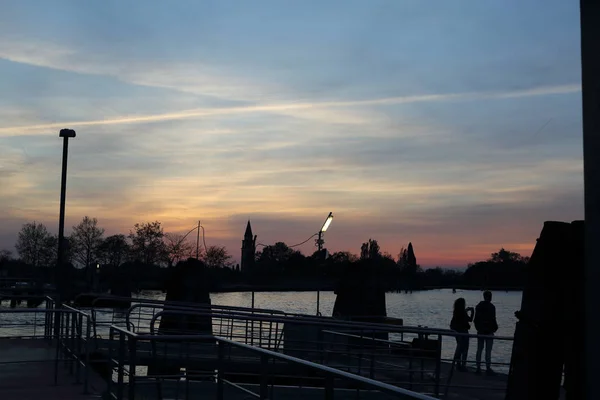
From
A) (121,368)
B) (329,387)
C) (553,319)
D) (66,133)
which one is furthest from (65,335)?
(66,133)

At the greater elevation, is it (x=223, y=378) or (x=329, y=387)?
(x=329, y=387)

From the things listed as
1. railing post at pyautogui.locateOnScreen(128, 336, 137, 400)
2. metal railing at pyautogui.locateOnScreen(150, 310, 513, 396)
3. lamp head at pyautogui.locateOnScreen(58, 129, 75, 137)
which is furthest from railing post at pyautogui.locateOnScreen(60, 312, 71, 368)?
lamp head at pyautogui.locateOnScreen(58, 129, 75, 137)

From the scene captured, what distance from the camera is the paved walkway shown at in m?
10.1

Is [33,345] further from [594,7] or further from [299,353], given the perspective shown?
[594,7]

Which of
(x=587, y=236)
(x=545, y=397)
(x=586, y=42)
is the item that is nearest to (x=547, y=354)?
(x=545, y=397)

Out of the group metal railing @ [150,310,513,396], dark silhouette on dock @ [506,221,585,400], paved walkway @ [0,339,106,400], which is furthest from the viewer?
metal railing @ [150,310,513,396]

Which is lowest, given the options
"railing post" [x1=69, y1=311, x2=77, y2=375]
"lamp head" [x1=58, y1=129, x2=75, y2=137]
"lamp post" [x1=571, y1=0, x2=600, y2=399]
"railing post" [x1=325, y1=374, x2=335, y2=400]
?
"railing post" [x1=69, y1=311, x2=77, y2=375]

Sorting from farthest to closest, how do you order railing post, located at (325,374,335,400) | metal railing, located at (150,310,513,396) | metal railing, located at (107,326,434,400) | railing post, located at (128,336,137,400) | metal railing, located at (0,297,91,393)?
metal railing, located at (150,310,513,396) → metal railing, located at (0,297,91,393) → railing post, located at (128,336,137,400) → railing post, located at (325,374,335,400) → metal railing, located at (107,326,434,400)

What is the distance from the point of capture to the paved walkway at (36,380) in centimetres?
1009

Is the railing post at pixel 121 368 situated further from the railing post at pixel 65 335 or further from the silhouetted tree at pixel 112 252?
the silhouetted tree at pixel 112 252

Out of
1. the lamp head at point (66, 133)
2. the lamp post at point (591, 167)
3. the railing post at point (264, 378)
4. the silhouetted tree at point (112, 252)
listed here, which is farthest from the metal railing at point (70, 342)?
the silhouetted tree at point (112, 252)

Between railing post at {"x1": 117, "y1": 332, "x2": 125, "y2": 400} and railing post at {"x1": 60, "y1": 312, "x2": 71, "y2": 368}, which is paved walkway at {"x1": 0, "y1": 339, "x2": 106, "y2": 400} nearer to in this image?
railing post at {"x1": 60, "y1": 312, "x2": 71, "y2": 368}

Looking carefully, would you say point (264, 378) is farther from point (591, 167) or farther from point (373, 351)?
point (373, 351)

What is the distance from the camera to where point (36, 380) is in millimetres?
11328
